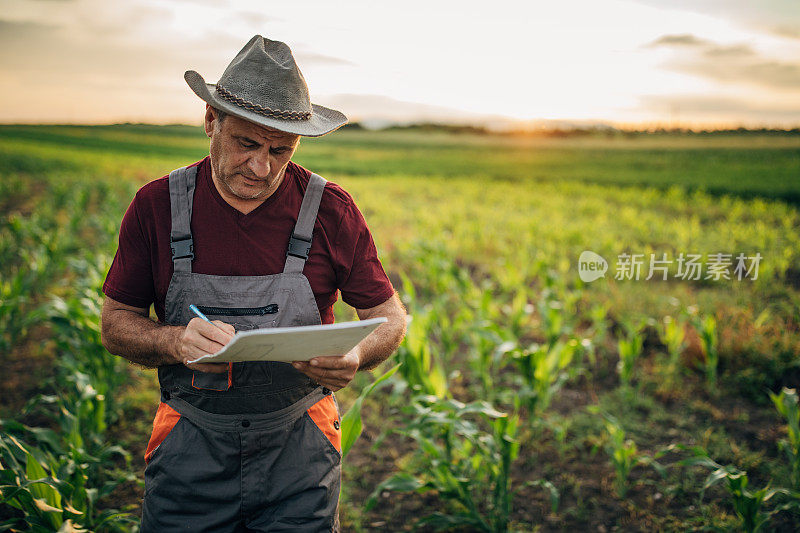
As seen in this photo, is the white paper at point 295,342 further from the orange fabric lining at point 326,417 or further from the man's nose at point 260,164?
the man's nose at point 260,164

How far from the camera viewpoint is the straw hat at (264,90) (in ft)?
5.00

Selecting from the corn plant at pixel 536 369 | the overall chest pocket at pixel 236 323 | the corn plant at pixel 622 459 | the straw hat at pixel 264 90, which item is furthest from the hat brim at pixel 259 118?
the corn plant at pixel 622 459

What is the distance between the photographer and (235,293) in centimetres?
159

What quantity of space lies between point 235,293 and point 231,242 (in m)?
0.15

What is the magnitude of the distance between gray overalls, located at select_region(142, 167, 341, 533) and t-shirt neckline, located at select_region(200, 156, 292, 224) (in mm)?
41

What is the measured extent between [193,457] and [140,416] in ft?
7.73

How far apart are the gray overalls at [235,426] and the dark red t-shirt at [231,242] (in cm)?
4

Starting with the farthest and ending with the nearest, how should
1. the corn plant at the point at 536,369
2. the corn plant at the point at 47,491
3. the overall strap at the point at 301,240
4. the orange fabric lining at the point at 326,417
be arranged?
the corn plant at the point at 536,369 < the corn plant at the point at 47,491 < the orange fabric lining at the point at 326,417 < the overall strap at the point at 301,240

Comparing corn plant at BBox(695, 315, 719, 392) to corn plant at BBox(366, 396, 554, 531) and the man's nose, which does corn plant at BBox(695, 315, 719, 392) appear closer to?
corn plant at BBox(366, 396, 554, 531)

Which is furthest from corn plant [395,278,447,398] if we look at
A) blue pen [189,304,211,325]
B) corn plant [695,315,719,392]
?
corn plant [695,315,719,392]

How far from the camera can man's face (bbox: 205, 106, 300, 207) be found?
1565mm

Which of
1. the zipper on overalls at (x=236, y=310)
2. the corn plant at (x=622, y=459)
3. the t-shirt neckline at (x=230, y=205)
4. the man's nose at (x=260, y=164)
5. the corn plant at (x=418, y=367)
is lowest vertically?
the corn plant at (x=622, y=459)

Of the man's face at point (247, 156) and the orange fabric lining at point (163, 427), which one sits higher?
the man's face at point (247, 156)

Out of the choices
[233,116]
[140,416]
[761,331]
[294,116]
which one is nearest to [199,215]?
[233,116]
